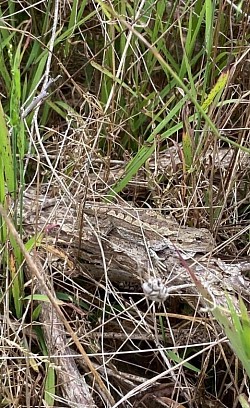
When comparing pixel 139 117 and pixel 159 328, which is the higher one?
pixel 139 117

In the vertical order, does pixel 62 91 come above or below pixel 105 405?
above

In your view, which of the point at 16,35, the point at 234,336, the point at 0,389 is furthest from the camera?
the point at 16,35

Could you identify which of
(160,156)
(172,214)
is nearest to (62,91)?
(160,156)

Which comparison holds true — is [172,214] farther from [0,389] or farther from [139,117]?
[0,389]

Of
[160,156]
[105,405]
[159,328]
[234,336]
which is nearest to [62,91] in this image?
[160,156]

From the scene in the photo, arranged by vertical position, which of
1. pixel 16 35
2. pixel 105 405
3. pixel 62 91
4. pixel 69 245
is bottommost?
pixel 105 405

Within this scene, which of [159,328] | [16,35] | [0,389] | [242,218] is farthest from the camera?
[16,35]

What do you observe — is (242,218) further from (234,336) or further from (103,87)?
(234,336)

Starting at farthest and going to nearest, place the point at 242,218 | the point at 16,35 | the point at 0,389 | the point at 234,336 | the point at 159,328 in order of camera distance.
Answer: the point at 16,35 → the point at 242,218 → the point at 159,328 → the point at 0,389 → the point at 234,336

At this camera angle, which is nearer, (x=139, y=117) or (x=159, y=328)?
(x=159, y=328)
